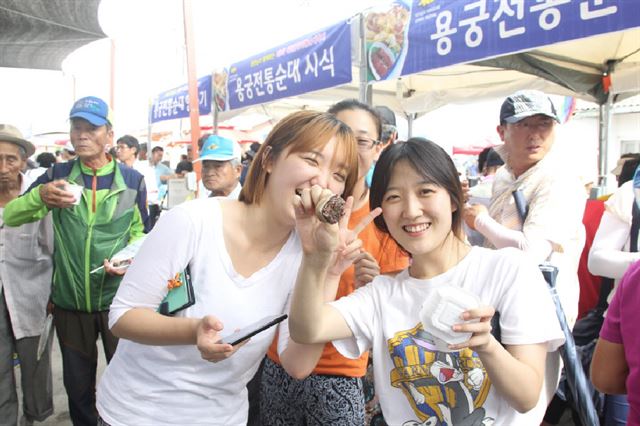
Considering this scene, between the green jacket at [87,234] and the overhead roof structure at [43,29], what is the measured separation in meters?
2.76

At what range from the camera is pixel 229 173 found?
3805 mm

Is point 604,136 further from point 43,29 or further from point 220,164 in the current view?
point 43,29

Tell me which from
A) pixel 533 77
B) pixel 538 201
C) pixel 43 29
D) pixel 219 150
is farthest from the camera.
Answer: pixel 533 77

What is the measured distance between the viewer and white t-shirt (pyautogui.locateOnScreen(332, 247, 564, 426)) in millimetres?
1181

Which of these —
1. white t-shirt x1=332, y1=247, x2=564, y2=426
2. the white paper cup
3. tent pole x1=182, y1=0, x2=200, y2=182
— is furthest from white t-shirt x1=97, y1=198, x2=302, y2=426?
tent pole x1=182, y1=0, x2=200, y2=182

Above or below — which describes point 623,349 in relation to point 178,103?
below

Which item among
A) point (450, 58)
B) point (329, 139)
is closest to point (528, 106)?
point (329, 139)

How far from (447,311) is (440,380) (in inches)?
13.3

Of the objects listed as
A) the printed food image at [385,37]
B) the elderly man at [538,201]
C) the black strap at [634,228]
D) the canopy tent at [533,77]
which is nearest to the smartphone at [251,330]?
the elderly man at [538,201]

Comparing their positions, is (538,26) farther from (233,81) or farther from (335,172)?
(233,81)

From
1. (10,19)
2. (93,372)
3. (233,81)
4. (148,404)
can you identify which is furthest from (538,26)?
(233,81)

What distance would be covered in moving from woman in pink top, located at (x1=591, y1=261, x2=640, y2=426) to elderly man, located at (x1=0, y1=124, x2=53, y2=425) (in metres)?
2.80

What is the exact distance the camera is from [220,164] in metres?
3.78

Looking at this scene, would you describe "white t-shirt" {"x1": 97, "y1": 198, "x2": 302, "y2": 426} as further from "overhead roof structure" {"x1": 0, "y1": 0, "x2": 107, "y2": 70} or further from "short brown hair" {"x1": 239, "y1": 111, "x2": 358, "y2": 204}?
"overhead roof structure" {"x1": 0, "y1": 0, "x2": 107, "y2": 70}
